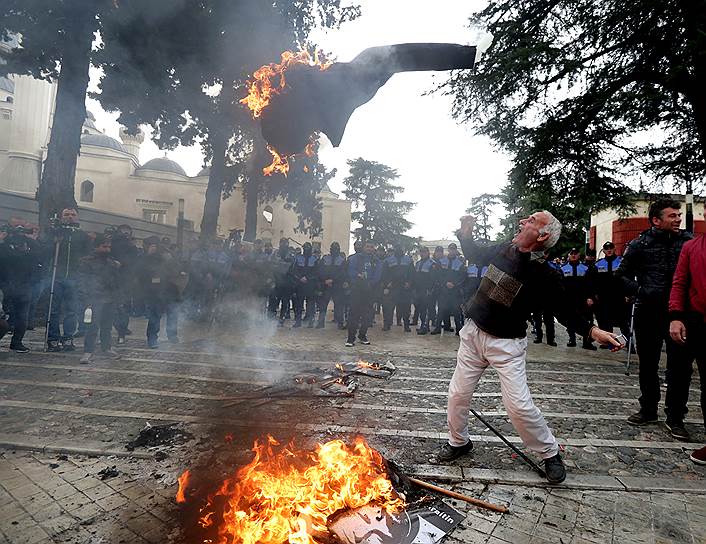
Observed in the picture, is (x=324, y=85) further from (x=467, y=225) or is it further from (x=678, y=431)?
(x=678, y=431)

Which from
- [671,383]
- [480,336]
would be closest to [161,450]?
[480,336]

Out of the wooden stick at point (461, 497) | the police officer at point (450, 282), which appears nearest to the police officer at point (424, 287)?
the police officer at point (450, 282)

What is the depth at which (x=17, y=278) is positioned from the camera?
6.91 meters

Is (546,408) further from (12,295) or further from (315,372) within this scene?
(12,295)

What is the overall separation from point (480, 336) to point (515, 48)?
8.60 m

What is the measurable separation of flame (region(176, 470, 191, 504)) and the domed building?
28689 mm

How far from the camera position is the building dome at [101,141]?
3791 cm

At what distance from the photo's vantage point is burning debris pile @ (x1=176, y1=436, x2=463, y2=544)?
242 cm

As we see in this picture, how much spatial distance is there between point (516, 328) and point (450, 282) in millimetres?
7480

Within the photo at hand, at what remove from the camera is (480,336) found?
3.43 metres

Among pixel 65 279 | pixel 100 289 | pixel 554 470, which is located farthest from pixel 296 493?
pixel 65 279

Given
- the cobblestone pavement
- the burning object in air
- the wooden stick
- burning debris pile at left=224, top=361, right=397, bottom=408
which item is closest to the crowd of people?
the cobblestone pavement

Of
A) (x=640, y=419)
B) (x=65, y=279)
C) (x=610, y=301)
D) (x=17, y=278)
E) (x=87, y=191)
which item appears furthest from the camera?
(x=87, y=191)

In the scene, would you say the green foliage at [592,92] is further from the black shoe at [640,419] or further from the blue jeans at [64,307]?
the blue jeans at [64,307]
